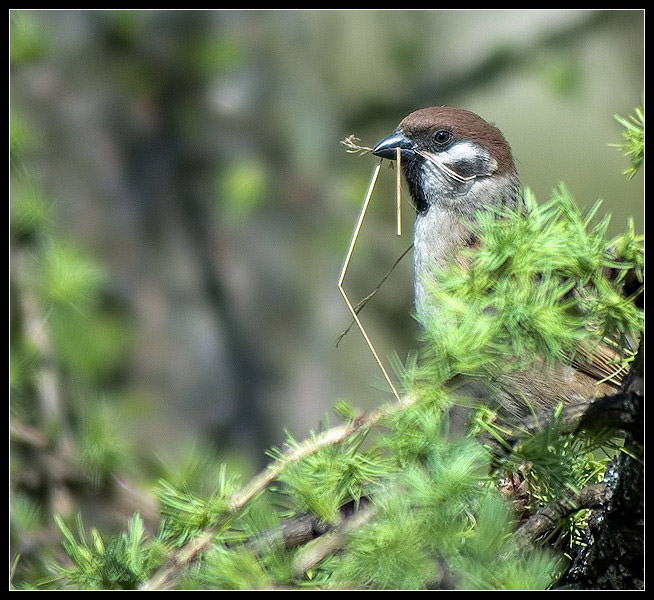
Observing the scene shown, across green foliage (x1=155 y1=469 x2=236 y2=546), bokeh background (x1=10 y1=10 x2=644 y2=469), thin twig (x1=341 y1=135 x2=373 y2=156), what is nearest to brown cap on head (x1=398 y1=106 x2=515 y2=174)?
thin twig (x1=341 y1=135 x2=373 y2=156)

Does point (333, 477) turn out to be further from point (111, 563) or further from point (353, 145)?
point (353, 145)

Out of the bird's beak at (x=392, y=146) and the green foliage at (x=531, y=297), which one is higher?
the bird's beak at (x=392, y=146)

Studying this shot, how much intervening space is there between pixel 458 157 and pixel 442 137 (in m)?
0.10

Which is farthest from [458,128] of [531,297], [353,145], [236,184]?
[236,184]

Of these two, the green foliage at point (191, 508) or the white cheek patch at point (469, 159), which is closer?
the green foliage at point (191, 508)

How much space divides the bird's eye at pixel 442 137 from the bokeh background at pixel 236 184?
1105mm

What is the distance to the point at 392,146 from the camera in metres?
3.07

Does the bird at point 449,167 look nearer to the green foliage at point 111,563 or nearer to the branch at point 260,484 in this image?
the branch at point 260,484

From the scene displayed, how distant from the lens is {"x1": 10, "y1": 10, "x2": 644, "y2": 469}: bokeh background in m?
4.68

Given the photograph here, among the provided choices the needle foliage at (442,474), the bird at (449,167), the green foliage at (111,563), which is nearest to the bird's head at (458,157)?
the bird at (449,167)

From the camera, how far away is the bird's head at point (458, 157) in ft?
10.2

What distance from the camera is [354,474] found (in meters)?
1.54

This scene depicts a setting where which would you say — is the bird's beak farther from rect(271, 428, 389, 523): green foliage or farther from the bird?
rect(271, 428, 389, 523): green foliage
